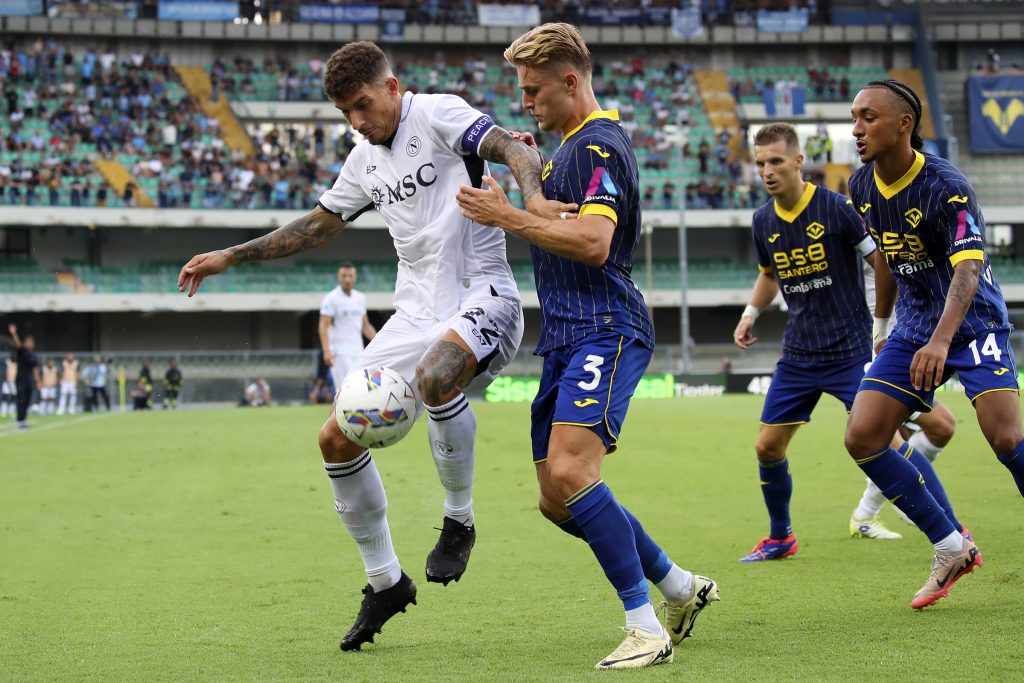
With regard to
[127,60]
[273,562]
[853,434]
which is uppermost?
[127,60]

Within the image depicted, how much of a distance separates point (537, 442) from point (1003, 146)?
49876 mm

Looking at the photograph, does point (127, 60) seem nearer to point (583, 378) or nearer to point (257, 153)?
point (257, 153)

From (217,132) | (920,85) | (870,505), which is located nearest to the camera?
(870,505)

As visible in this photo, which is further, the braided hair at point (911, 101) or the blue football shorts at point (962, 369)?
the braided hair at point (911, 101)

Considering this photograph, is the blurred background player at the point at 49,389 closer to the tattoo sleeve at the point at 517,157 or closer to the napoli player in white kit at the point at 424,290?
the napoli player in white kit at the point at 424,290

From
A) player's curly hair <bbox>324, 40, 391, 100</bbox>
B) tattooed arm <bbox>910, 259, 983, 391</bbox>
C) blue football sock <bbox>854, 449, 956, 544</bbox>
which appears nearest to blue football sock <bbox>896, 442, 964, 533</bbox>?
blue football sock <bbox>854, 449, 956, 544</bbox>

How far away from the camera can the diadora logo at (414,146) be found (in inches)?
212

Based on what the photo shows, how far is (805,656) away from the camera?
4531 millimetres

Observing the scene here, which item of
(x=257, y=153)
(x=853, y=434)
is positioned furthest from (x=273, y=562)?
(x=257, y=153)

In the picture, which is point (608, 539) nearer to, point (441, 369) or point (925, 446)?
point (441, 369)

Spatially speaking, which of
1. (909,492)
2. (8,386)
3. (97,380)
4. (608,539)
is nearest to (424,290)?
(608,539)

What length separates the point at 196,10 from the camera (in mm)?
48969

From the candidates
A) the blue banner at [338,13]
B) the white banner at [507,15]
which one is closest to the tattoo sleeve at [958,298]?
the white banner at [507,15]

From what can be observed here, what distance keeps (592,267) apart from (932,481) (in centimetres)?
306
